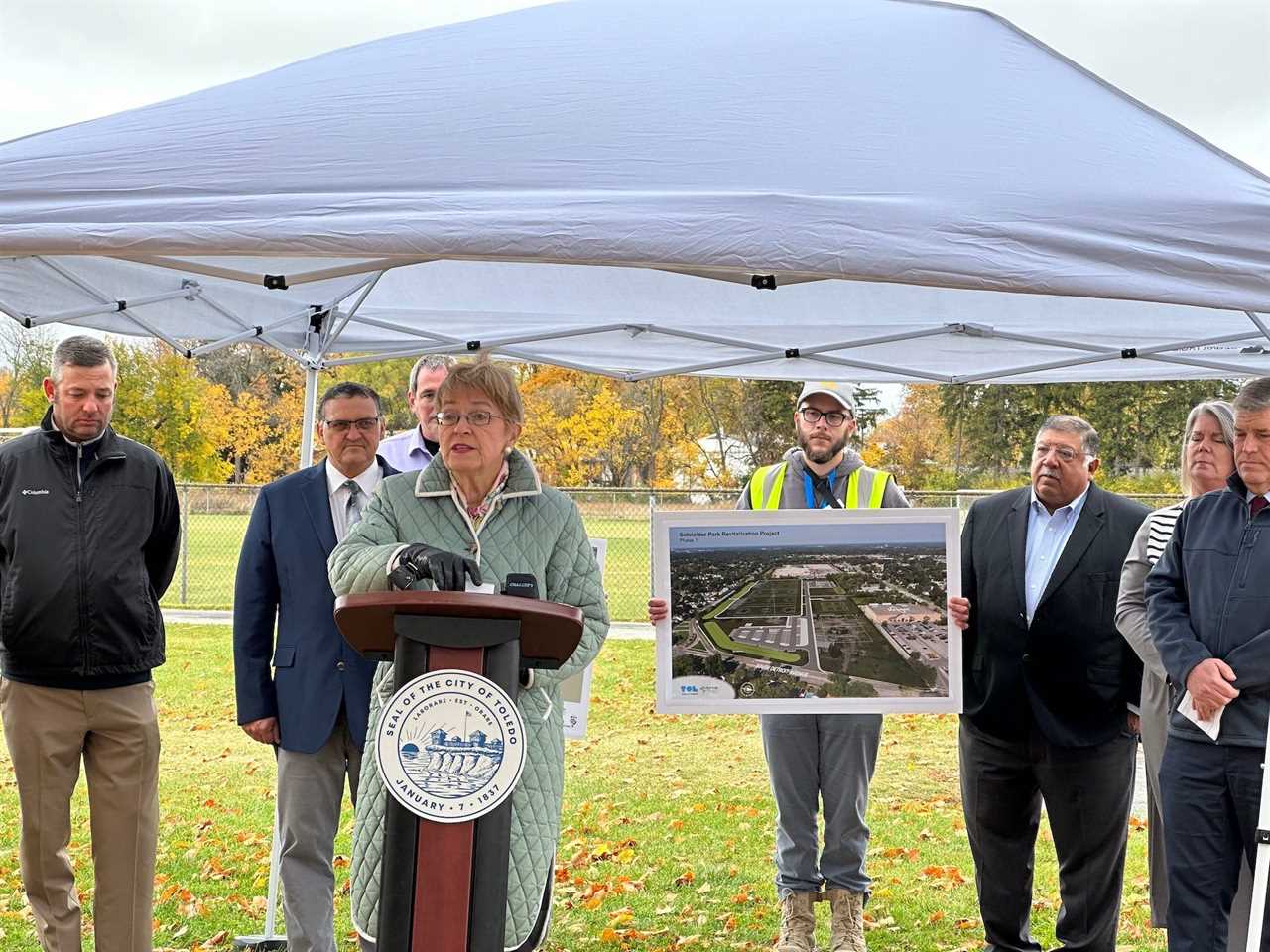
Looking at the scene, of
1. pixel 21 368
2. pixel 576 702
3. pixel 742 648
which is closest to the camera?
pixel 742 648

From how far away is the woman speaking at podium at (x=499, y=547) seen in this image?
3.16 m

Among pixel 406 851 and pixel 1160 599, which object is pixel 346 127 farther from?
pixel 1160 599

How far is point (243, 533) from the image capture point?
49.7 ft

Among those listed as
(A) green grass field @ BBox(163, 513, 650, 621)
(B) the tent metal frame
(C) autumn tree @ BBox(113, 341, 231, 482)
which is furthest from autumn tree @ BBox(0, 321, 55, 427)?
(B) the tent metal frame

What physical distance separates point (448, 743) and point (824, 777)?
8.78 ft

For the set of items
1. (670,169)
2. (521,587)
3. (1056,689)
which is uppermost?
(670,169)

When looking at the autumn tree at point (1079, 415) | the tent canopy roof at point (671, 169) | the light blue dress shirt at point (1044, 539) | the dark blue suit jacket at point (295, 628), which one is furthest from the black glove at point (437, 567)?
the autumn tree at point (1079, 415)

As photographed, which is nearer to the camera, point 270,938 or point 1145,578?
point 1145,578

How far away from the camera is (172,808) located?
8.01 metres

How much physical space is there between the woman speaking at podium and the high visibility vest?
6.23 ft

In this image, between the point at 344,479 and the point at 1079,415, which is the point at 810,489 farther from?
the point at 1079,415

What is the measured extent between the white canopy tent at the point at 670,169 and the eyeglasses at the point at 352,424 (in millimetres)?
562

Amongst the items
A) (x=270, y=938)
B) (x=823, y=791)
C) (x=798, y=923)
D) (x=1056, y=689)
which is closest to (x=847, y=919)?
(x=798, y=923)

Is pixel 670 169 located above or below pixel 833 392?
above
